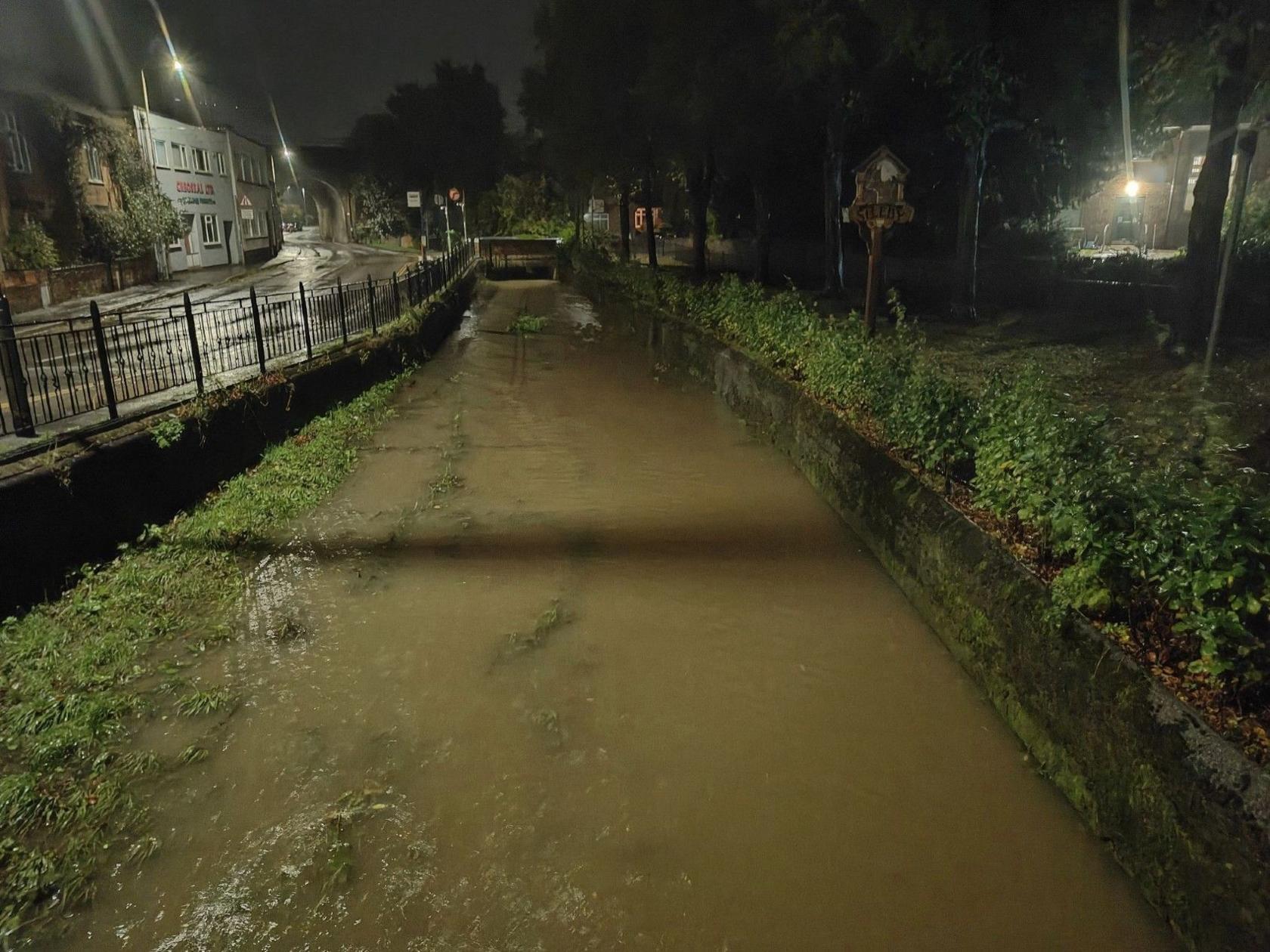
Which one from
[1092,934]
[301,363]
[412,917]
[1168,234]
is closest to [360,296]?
[301,363]

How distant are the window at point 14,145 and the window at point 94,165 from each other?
2.36m

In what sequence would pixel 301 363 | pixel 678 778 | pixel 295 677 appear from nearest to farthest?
pixel 678 778 → pixel 295 677 → pixel 301 363

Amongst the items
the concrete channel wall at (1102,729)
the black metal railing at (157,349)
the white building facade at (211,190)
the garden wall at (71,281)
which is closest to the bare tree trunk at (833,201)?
the black metal railing at (157,349)

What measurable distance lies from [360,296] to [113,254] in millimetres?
15943

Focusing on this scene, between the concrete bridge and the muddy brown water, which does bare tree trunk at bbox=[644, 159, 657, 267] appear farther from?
the concrete bridge

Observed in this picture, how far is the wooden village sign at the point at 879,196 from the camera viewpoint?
945 cm

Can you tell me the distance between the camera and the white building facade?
31.7 m

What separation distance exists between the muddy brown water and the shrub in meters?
19.7

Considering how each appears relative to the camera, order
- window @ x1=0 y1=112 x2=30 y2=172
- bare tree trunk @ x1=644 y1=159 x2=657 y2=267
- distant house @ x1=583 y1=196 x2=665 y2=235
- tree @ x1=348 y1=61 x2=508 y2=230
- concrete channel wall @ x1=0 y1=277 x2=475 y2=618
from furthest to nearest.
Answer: tree @ x1=348 y1=61 x2=508 y2=230 < distant house @ x1=583 y1=196 x2=665 y2=235 < bare tree trunk @ x1=644 y1=159 x2=657 y2=267 < window @ x1=0 y1=112 x2=30 y2=172 < concrete channel wall @ x1=0 y1=277 x2=475 y2=618

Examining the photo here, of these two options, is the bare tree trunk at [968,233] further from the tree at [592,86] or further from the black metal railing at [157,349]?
the black metal railing at [157,349]

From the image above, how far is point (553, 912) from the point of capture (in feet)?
11.0

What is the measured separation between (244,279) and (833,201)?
70.9 feet

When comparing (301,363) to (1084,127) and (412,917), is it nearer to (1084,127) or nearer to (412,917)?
(412,917)

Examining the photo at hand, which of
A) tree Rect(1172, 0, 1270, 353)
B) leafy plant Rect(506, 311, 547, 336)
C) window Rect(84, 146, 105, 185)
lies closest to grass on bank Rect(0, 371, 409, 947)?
tree Rect(1172, 0, 1270, 353)
